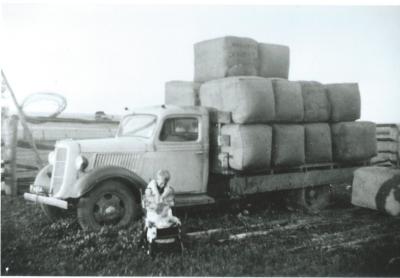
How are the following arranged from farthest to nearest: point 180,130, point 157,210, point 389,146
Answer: point 389,146
point 180,130
point 157,210

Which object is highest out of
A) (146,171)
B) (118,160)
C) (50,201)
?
(118,160)

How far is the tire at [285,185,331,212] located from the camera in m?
6.97

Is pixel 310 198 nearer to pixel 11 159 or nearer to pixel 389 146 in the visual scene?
pixel 389 146

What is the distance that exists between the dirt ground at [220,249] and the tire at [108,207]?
0.17 m

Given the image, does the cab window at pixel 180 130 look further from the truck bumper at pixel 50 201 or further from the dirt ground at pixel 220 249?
the truck bumper at pixel 50 201

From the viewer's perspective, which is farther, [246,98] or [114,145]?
Answer: [246,98]

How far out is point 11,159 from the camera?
7.53 meters

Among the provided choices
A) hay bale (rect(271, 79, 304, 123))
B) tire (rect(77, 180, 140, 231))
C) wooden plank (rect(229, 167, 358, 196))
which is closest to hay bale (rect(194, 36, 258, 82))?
hay bale (rect(271, 79, 304, 123))

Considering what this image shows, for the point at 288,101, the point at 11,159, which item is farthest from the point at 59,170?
the point at 288,101

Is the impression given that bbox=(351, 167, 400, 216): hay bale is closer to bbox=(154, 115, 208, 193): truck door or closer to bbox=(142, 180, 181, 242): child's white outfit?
bbox=(154, 115, 208, 193): truck door

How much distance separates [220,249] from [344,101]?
3662mm

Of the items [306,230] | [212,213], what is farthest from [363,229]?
[212,213]

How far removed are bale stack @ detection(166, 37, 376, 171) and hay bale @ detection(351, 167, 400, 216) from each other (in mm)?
534

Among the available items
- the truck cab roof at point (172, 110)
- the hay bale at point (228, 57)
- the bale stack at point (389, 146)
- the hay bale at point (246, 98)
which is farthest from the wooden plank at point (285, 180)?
the bale stack at point (389, 146)
